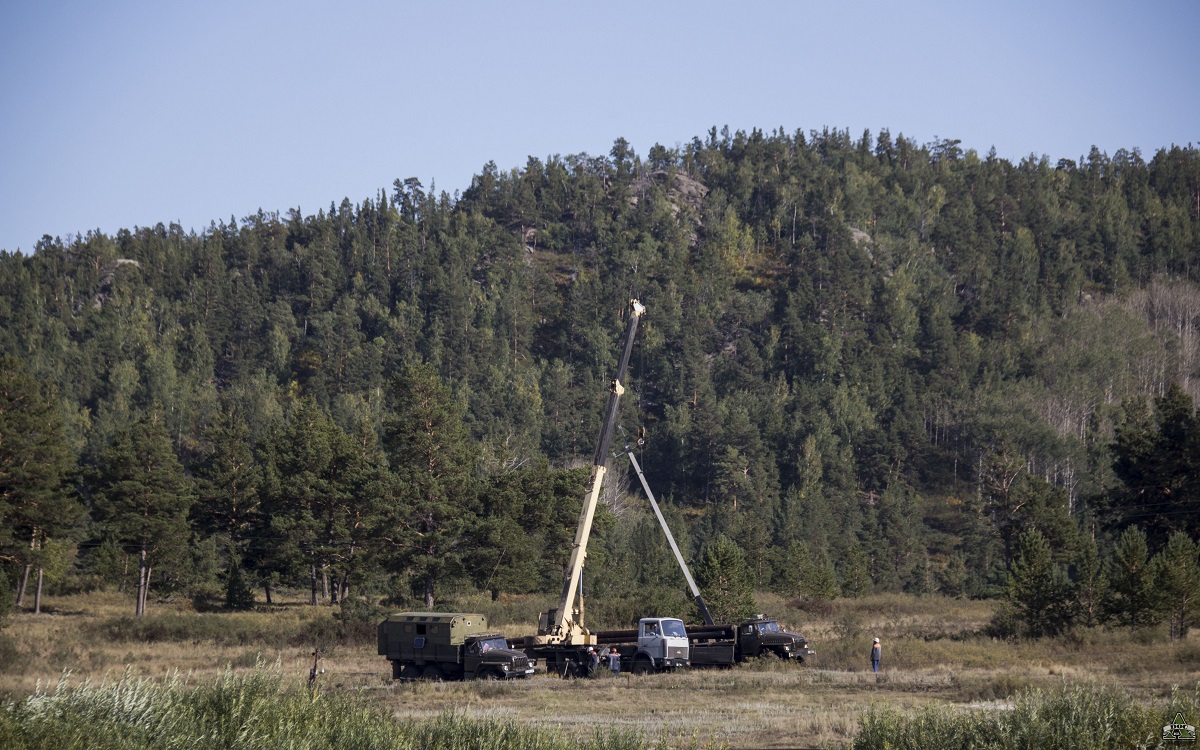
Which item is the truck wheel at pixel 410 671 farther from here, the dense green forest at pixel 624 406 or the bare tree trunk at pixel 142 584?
the bare tree trunk at pixel 142 584

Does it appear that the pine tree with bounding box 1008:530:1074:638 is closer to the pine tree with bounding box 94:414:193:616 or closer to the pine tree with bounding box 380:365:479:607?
the pine tree with bounding box 380:365:479:607

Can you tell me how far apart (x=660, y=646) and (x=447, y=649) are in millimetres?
6822

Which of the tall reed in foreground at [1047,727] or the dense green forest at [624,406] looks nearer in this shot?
the tall reed in foreground at [1047,727]

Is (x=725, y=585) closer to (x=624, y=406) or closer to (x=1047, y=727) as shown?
(x=1047, y=727)

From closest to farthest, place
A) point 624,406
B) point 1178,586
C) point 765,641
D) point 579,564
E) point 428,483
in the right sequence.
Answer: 1. point 579,564
2. point 765,641
3. point 1178,586
4. point 428,483
5. point 624,406

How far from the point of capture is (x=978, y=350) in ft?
501

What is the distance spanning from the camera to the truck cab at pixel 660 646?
122ft

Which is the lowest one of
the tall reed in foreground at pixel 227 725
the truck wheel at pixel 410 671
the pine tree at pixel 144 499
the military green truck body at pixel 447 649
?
the truck wheel at pixel 410 671

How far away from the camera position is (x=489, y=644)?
3622 centimetres

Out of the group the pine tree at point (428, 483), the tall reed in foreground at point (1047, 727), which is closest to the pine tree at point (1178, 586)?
the tall reed in foreground at point (1047, 727)

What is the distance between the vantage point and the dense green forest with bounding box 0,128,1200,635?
208ft

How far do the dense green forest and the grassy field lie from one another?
16.0 feet

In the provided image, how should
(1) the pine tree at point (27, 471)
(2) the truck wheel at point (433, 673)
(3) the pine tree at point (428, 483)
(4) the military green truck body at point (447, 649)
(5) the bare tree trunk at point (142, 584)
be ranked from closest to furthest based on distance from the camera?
(4) the military green truck body at point (447, 649) → (2) the truck wheel at point (433, 673) → (1) the pine tree at point (27, 471) → (3) the pine tree at point (428, 483) → (5) the bare tree trunk at point (142, 584)

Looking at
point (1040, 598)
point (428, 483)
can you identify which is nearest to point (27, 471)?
point (428, 483)
